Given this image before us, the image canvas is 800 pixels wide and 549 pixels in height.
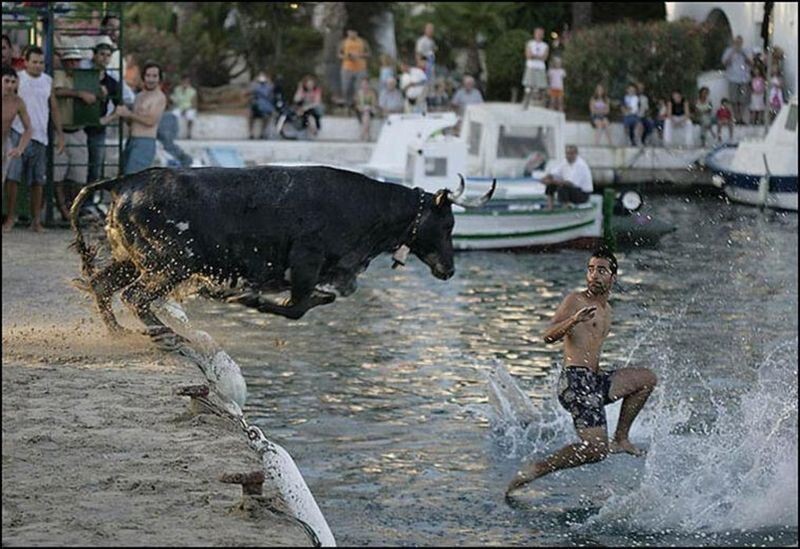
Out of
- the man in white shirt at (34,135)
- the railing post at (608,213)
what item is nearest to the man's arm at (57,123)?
the man in white shirt at (34,135)

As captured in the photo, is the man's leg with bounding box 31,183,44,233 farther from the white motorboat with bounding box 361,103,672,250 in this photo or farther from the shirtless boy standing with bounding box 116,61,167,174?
the white motorboat with bounding box 361,103,672,250

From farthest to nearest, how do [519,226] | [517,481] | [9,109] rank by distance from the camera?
[519,226] < [9,109] < [517,481]

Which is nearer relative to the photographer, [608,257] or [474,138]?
[608,257]

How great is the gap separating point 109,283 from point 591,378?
12.7ft

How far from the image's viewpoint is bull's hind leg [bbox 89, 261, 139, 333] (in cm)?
1323

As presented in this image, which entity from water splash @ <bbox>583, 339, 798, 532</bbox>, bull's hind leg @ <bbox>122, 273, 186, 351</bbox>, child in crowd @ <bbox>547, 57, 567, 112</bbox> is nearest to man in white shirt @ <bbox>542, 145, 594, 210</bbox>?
child in crowd @ <bbox>547, 57, 567, 112</bbox>

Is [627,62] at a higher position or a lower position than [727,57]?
lower

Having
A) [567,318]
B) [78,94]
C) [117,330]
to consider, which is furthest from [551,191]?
[567,318]

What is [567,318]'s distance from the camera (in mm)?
10945

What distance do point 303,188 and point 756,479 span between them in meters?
3.53

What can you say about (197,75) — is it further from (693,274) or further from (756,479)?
(756,479)

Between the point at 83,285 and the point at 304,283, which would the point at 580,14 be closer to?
the point at 83,285

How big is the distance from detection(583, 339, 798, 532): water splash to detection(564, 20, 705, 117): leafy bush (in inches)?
978

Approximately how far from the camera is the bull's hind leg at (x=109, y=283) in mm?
13227
